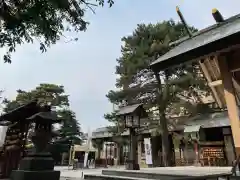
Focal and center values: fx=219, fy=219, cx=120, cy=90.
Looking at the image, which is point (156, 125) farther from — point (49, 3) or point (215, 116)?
point (49, 3)

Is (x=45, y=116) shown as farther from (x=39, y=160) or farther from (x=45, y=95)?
(x=45, y=95)

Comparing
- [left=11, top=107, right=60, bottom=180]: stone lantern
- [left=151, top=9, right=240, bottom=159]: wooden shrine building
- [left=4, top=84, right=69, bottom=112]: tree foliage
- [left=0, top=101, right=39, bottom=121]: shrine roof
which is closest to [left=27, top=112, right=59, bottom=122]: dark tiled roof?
[left=11, top=107, right=60, bottom=180]: stone lantern

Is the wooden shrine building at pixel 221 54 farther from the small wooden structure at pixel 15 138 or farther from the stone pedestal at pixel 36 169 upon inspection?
the small wooden structure at pixel 15 138

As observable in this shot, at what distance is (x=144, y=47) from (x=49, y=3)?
14.0m

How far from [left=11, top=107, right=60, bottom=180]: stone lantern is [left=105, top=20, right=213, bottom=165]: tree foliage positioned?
9.08m

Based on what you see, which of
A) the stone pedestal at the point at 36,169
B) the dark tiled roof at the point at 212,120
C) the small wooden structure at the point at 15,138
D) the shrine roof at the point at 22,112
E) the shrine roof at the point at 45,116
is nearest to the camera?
the stone pedestal at the point at 36,169

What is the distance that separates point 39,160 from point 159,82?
11990 mm

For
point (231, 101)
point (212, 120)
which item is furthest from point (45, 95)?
point (231, 101)

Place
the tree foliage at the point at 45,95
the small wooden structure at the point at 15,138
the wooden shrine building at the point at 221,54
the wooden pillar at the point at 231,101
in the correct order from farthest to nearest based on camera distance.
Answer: the tree foliage at the point at 45,95 < the small wooden structure at the point at 15,138 < the wooden pillar at the point at 231,101 < the wooden shrine building at the point at 221,54

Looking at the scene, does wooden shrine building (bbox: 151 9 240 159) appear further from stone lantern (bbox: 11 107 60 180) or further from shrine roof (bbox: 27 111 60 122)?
shrine roof (bbox: 27 111 60 122)

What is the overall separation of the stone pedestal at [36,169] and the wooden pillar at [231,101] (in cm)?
543

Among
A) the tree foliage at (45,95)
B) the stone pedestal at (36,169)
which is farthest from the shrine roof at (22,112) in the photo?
the tree foliage at (45,95)

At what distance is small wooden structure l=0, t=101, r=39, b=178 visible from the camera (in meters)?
10.1

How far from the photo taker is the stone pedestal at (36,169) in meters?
6.64
